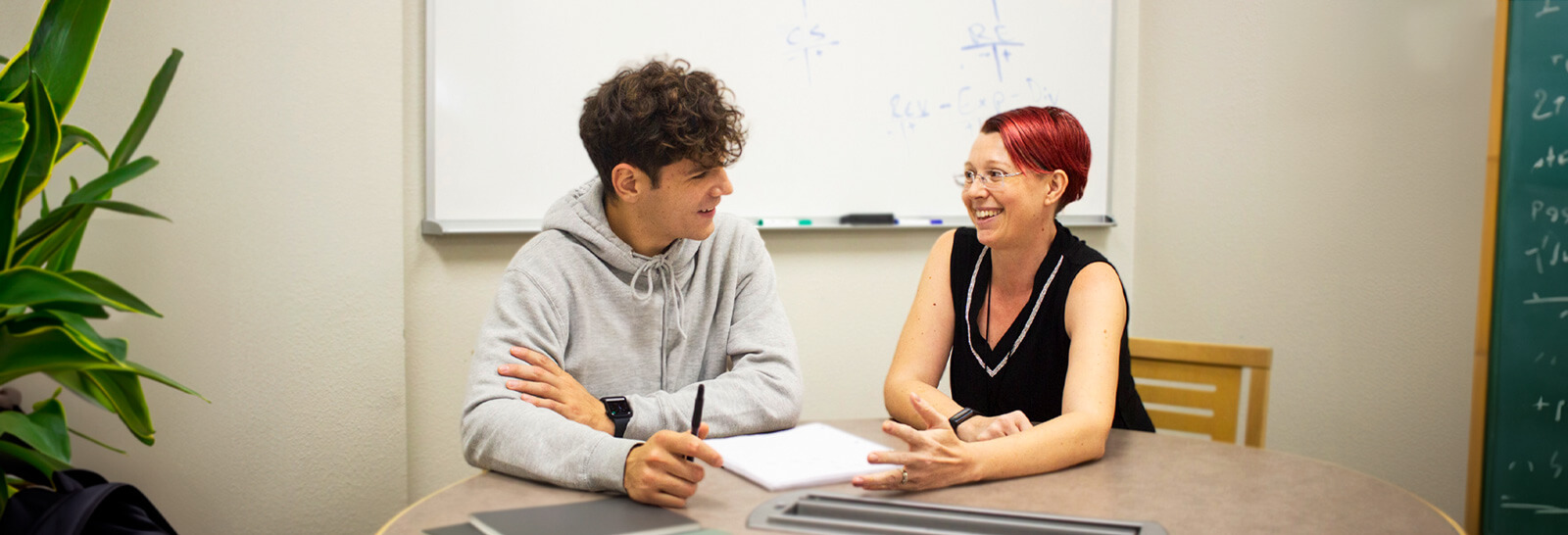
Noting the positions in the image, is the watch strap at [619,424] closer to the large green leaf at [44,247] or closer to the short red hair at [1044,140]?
the short red hair at [1044,140]

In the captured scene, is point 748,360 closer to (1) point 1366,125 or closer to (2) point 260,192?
(2) point 260,192

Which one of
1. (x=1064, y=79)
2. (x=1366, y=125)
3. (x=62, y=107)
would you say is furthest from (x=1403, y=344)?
(x=62, y=107)

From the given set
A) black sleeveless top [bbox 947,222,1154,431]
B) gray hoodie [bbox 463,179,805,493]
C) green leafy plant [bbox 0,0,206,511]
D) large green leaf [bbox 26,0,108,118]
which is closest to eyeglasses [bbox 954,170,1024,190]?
black sleeveless top [bbox 947,222,1154,431]

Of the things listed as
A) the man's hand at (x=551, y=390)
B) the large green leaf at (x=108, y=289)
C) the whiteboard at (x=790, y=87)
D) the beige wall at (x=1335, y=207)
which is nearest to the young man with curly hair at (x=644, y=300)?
the man's hand at (x=551, y=390)

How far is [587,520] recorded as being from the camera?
1.07 meters

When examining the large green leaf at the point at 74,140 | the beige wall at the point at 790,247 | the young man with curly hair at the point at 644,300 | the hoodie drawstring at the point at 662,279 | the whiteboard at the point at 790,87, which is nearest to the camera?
the young man with curly hair at the point at 644,300

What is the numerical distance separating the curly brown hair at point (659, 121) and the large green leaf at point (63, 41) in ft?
2.50

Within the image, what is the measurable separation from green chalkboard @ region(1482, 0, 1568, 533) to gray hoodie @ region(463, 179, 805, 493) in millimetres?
1496

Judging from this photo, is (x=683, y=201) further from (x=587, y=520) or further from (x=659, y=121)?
(x=587, y=520)

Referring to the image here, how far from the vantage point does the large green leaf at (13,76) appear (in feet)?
4.70

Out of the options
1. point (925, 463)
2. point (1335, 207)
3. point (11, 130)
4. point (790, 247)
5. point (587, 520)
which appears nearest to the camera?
point (587, 520)

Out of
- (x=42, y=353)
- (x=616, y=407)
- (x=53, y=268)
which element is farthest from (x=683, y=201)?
(x=53, y=268)

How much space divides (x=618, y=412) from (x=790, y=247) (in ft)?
4.51

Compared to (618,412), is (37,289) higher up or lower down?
higher up
